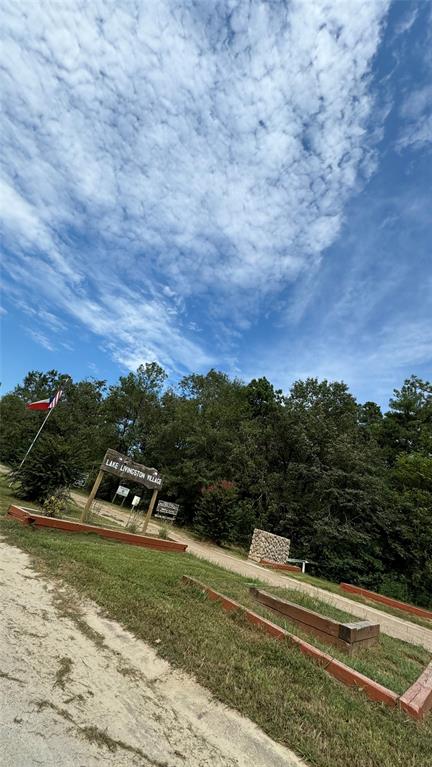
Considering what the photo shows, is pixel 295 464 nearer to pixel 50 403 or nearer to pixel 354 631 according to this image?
pixel 50 403

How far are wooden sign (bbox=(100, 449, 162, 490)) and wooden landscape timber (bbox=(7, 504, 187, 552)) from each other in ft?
5.38

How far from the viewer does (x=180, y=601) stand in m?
4.75

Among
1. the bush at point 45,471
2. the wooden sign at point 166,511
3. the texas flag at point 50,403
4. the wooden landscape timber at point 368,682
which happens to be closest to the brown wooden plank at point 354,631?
the wooden landscape timber at point 368,682

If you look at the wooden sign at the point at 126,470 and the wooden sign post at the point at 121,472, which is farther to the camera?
the wooden sign at the point at 126,470

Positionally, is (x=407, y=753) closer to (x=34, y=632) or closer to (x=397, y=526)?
(x=34, y=632)

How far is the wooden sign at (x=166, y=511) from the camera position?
20.7 metres

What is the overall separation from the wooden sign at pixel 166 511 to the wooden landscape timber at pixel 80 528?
10411mm

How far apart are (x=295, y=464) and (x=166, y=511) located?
808 cm

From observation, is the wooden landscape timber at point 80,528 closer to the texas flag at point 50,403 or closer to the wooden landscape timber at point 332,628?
the wooden landscape timber at point 332,628

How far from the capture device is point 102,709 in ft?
7.68

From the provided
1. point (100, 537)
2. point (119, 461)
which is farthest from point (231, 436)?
point (100, 537)

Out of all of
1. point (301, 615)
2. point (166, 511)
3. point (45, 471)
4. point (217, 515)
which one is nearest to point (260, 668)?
point (301, 615)

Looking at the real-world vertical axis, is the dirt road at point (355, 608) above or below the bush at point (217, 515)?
below

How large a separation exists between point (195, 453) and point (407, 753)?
2292cm
